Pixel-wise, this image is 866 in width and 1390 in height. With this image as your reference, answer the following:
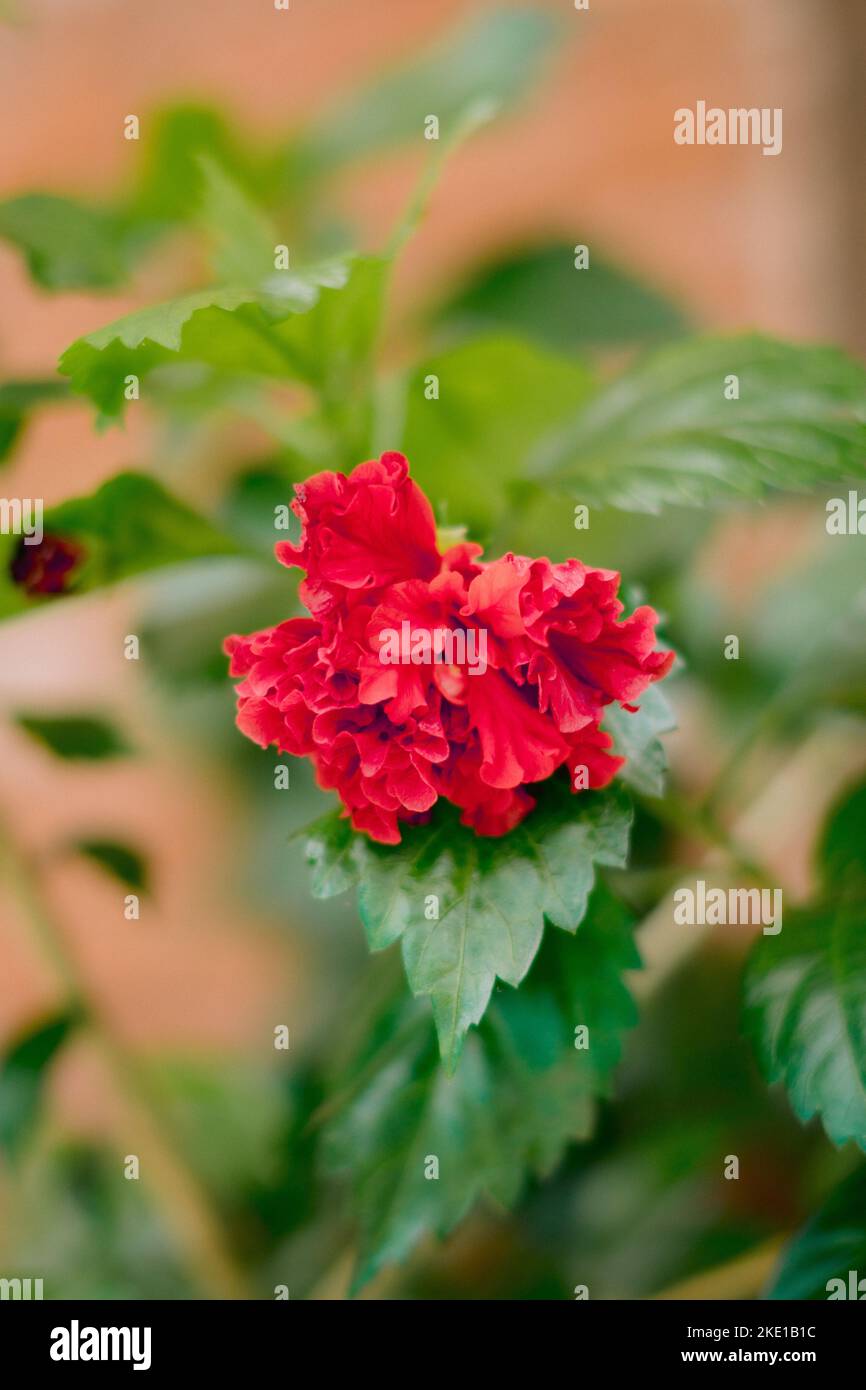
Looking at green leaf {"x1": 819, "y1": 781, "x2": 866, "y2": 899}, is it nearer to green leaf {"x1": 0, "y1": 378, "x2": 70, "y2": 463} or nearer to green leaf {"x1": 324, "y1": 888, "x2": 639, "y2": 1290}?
green leaf {"x1": 324, "y1": 888, "x2": 639, "y2": 1290}

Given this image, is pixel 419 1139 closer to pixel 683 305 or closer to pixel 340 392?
pixel 340 392

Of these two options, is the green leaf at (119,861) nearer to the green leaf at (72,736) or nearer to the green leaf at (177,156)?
the green leaf at (72,736)

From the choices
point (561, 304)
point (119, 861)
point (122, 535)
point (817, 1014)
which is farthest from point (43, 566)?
point (561, 304)

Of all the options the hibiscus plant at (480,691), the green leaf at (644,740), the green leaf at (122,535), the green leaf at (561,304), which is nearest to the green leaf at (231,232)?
the hibiscus plant at (480,691)

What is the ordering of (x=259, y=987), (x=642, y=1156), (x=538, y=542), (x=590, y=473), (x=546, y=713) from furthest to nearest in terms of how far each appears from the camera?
(x=259, y=987) < (x=642, y=1156) < (x=538, y=542) < (x=590, y=473) < (x=546, y=713)

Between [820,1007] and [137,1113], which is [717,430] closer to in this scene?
[820,1007]

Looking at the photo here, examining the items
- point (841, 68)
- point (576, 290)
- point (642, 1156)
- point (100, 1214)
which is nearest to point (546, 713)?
point (642, 1156)

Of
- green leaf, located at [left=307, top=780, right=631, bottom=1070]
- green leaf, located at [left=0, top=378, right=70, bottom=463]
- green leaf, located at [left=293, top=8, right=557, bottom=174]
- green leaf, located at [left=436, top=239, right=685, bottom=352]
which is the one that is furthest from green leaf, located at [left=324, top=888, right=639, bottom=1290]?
green leaf, located at [left=293, top=8, right=557, bottom=174]
